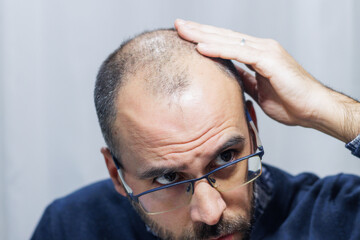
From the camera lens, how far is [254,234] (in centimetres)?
152

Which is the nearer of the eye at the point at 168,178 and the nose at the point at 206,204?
the nose at the point at 206,204

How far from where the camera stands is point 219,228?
1.21 meters

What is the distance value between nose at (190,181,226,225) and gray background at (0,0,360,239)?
0.94 meters

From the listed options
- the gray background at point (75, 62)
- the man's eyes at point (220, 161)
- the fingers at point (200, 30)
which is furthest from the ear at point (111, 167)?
Answer: the gray background at point (75, 62)

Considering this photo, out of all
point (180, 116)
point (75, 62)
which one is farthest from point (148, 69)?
point (75, 62)

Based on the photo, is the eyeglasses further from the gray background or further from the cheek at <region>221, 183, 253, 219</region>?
the gray background

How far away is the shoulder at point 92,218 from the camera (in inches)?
63.9

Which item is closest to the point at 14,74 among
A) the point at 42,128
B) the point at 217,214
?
the point at 42,128

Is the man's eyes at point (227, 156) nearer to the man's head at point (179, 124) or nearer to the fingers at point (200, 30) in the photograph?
the man's head at point (179, 124)

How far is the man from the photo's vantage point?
121 cm

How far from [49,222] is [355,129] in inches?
43.6

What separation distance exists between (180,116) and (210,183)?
197 mm

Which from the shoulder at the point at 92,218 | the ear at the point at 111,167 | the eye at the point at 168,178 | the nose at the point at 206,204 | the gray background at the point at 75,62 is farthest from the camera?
the gray background at the point at 75,62

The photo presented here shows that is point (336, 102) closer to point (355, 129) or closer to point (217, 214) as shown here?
point (355, 129)
